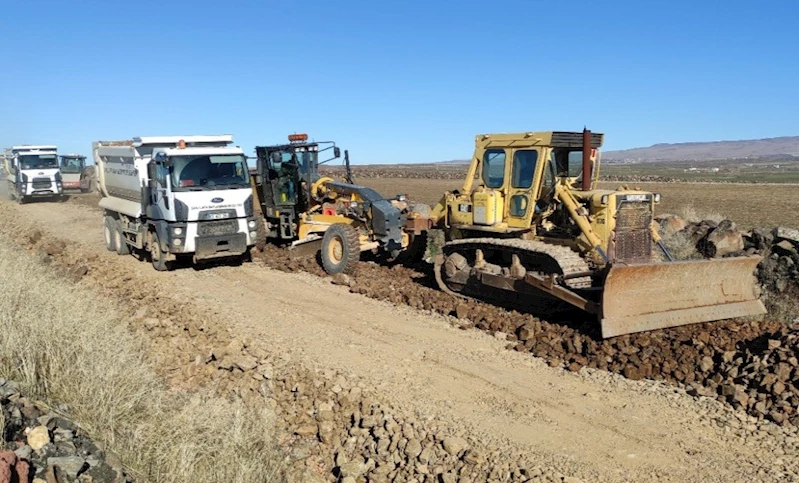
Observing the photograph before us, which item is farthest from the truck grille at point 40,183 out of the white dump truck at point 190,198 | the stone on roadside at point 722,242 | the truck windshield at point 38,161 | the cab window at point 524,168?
the stone on roadside at point 722,242

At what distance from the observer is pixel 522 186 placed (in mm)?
10367

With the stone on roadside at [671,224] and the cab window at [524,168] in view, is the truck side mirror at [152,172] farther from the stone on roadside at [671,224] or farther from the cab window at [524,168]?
the stone on roadside at [671,224]

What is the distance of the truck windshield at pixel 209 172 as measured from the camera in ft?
41.5

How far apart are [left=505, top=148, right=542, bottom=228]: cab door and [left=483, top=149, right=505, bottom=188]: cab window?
0.19m

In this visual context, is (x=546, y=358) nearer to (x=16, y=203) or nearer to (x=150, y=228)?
(x=150, y=228)

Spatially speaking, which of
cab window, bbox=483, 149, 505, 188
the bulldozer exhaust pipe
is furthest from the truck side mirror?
the bulldozer exhaust pipe

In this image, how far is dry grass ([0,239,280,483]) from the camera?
16.9 ft

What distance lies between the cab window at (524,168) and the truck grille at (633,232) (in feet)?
4.68

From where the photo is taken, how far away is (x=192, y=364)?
8188 millimetres

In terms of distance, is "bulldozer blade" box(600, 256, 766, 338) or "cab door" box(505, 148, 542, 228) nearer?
"bulldozer blade" box(600, 256, 766, 338)

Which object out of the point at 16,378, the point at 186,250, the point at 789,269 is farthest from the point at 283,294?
the point at 789,269

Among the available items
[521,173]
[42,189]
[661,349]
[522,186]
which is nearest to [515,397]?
[661,349]

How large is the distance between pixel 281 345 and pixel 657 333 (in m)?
4.69

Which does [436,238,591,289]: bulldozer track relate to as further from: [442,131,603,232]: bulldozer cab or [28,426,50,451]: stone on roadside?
[28,426,50,451]: stone on roadside
